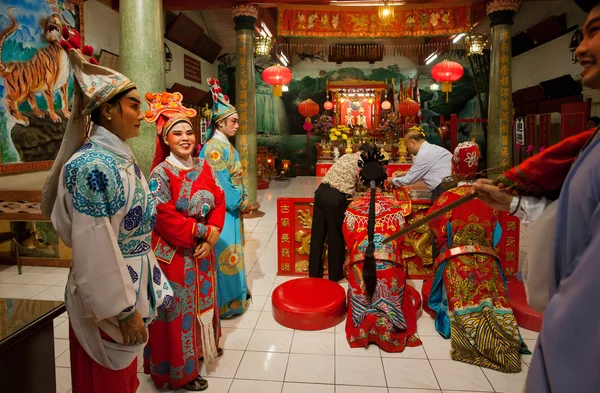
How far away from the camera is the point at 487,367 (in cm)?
265

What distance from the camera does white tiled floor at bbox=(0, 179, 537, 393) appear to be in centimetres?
247

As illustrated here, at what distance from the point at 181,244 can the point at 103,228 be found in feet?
2.75

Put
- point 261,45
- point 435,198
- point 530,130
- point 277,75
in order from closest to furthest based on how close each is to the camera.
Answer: point 435,198 → point 261,45 → point 277,75 → point 530,130

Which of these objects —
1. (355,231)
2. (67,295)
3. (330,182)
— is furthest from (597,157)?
(330,182)

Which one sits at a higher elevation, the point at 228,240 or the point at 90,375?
the point at 228,240

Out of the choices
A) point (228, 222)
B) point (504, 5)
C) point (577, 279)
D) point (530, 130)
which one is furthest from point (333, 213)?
point (530, 130)

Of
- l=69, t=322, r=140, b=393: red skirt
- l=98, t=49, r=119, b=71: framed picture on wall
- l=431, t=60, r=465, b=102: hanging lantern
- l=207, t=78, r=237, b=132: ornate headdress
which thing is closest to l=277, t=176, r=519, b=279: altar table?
l=207, t=78, r=237, b=132: ornate headdress

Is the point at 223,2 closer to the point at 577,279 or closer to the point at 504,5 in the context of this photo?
the point at 504,5

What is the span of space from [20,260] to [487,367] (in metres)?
5.10

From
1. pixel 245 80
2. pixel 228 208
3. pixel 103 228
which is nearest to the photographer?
pixel 103 228

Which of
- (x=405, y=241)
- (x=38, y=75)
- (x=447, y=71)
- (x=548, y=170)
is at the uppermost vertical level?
(x=447, y=71)

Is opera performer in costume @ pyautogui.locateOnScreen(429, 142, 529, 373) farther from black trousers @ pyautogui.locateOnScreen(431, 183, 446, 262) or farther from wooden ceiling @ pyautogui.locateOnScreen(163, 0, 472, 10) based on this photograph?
wooden ceiling @ pyautogui.locateOnScreen(163, 0, 472, 10)

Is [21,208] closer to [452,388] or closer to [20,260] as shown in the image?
[20,260]

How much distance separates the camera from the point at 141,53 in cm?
356
